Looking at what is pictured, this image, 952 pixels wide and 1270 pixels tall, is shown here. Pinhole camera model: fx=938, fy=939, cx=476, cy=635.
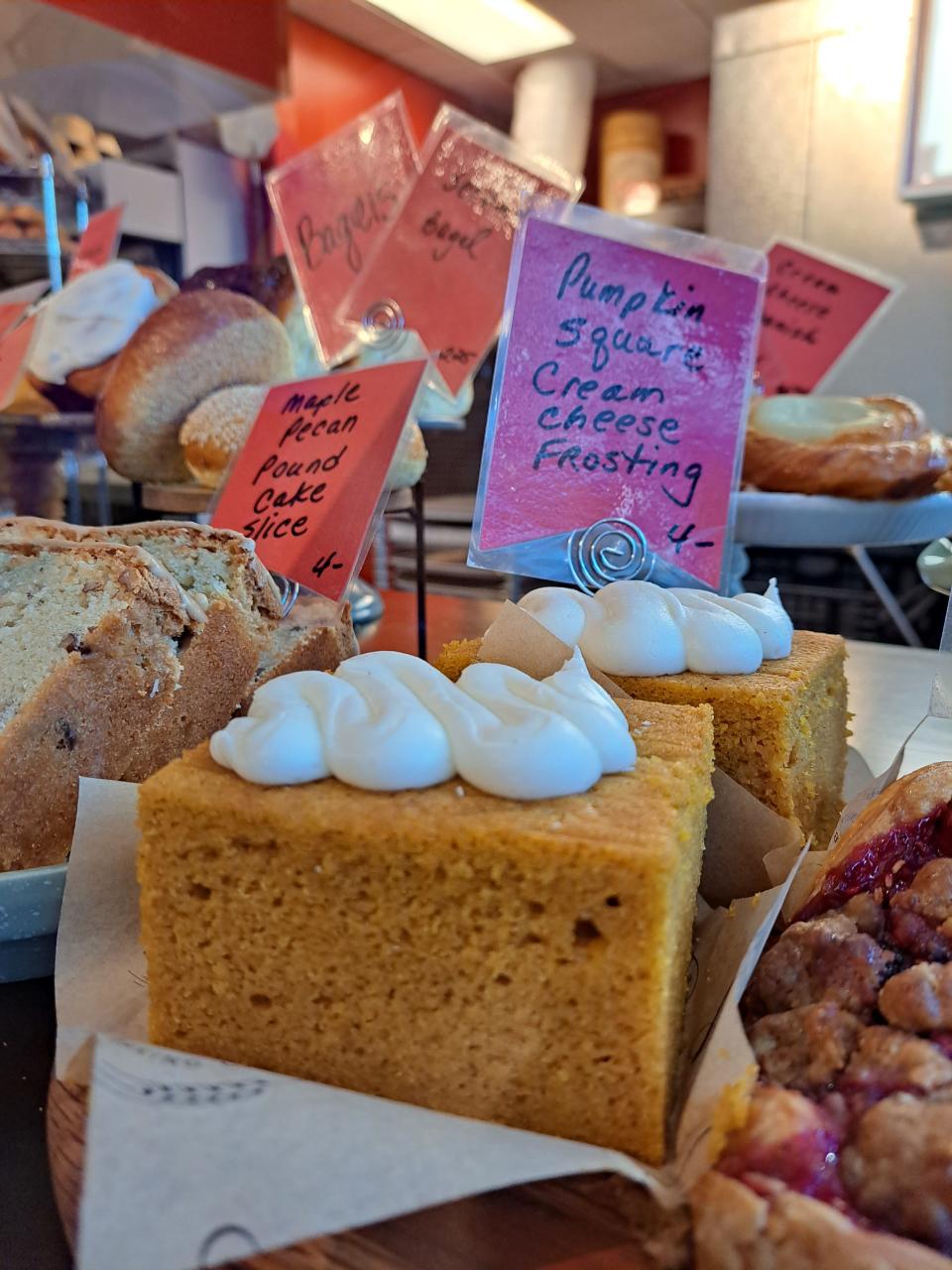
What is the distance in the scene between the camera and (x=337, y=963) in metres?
0.67

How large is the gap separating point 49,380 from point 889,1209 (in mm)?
2454

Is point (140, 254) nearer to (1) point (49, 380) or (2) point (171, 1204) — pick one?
(1) point (49, 380)

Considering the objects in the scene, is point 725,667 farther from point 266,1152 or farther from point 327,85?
point 327,85

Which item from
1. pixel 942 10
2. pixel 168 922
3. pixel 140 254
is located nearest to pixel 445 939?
pixel 168 922

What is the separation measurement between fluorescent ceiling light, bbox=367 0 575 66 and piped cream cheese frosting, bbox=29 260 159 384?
3.34m

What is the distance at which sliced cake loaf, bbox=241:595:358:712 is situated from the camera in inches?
45.4

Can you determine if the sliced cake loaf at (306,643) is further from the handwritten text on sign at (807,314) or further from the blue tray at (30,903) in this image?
the handwritten text on sign at (807,314)

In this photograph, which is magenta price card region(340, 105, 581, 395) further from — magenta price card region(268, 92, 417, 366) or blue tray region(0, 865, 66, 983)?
blue tray region(0, 865, 66, 983)

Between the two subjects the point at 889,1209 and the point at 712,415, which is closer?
the point at 889,1209

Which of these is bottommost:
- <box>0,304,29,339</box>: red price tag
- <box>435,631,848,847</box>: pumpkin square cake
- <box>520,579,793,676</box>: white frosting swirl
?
<box>435,631,848,847</box>: pumpkin square cake

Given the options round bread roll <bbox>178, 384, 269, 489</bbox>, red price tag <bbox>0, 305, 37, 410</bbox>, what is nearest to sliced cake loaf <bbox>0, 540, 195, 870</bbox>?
round bread roll <bbox>178, 384, 269, 489</bbox>

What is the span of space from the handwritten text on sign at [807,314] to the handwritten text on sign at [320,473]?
4.61ft

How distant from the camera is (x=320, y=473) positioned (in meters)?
1.24

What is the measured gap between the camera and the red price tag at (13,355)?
6.01 feet
